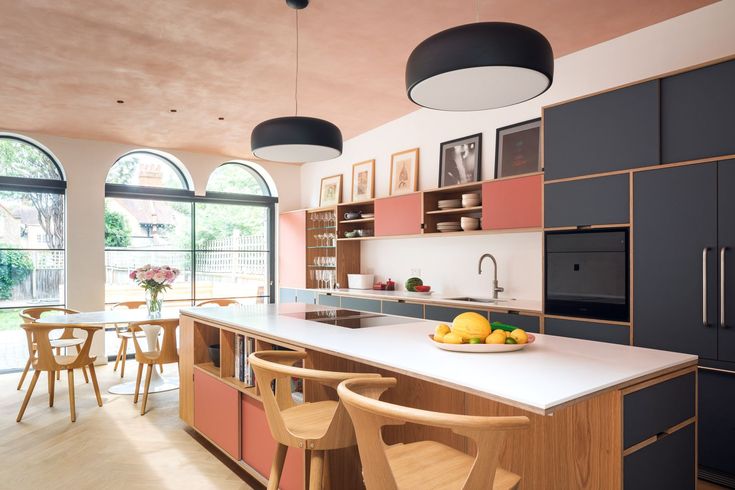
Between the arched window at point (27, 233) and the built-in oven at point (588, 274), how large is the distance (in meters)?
5.66

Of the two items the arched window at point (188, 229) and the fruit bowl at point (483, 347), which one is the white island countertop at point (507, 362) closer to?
the fruit bowl at point (483, 347)

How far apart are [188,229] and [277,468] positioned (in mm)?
5535

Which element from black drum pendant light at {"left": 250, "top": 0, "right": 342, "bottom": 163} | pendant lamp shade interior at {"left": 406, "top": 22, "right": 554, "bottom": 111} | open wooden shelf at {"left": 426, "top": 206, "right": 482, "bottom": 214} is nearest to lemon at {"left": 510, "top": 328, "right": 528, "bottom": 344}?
pendant lamp shade interior at {"left": 406, "top": 22, "right": 554, "bottom": 111}

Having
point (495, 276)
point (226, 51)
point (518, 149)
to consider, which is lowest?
point (495, 276)

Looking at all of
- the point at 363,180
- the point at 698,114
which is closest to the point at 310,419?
the point at 698,114

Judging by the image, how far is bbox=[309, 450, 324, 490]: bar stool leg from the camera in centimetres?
185

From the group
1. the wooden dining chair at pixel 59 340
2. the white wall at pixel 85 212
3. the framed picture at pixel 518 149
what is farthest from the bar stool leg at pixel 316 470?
the white wall at pixel 85 212

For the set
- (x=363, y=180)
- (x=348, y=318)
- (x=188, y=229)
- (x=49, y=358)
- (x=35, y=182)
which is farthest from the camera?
(x=188, y=229)

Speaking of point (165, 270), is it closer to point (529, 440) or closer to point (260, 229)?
point (260, 229)

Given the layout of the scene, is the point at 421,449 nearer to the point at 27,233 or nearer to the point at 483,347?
the point at 483,347

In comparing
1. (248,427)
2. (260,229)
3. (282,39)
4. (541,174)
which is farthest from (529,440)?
(260,229)

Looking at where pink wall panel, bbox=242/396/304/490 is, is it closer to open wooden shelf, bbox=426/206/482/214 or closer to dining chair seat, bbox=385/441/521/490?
dining chair seat, bbox=385/441/521/490

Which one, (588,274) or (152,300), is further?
(152,300)

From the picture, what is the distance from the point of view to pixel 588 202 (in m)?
3.35
